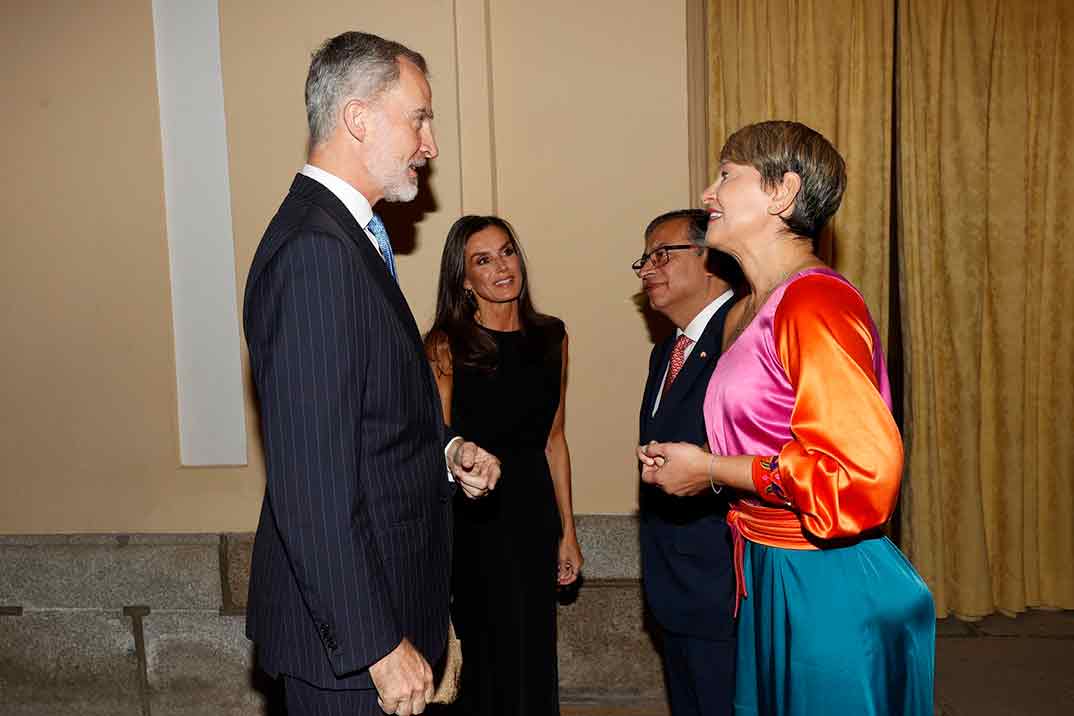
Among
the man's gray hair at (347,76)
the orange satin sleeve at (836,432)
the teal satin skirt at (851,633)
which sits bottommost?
the teal satin skirt at (851,633)

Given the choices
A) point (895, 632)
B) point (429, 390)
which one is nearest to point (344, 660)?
point (429, 390)

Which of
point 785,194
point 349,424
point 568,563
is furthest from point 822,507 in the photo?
point 568,563

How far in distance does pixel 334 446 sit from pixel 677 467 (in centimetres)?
67

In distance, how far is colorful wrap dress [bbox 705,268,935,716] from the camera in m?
1.60

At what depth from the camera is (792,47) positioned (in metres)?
3.57

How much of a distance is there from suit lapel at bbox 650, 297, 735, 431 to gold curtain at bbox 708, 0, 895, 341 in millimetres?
1307

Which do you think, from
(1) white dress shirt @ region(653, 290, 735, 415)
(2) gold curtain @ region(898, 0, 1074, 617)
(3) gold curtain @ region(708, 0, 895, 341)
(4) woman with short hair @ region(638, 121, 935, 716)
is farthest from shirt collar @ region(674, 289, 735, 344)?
(2) gold curtain @ region(898, 0, 1074, 617)

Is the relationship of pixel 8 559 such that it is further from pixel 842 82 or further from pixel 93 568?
pixel 842 82

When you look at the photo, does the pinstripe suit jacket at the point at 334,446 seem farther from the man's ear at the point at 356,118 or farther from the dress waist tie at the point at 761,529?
the dress waist tie at the point at 761,529

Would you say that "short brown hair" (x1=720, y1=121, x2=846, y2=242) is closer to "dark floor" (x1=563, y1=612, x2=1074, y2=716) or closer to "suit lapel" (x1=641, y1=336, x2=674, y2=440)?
"suit lapel" (x1=641, y1=336, x2=674, y2=440)

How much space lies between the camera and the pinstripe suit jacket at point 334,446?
156 centimetres

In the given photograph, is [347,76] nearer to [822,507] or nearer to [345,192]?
[345,192]

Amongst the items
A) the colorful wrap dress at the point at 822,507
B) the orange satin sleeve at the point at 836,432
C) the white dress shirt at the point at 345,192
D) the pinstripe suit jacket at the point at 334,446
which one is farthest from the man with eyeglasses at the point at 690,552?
the white dress shirt at the point at 345,192

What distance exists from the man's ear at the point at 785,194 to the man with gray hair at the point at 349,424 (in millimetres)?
691
